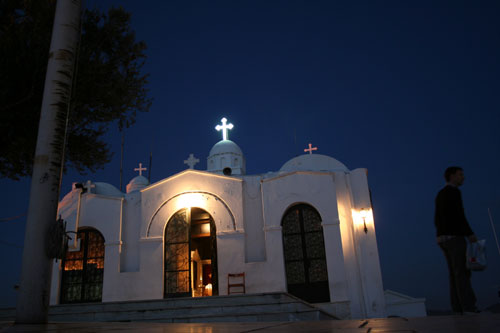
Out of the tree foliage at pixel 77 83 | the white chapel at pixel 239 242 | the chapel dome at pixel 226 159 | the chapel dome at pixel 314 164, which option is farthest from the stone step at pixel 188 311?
the chapel dome at pixel 226 159

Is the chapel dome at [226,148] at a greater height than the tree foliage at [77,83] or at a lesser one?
greater

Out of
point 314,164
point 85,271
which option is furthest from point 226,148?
point 85,271

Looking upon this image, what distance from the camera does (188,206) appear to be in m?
14.0

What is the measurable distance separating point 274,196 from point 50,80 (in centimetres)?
887

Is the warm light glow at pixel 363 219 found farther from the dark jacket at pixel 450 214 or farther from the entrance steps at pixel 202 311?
the dark jacket at pixel 450 214

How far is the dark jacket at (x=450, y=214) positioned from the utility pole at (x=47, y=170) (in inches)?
197

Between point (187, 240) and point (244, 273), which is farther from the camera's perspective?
point (187, 240)

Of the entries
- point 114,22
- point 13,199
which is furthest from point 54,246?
point 13,199

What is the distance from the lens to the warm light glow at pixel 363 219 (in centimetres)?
1274

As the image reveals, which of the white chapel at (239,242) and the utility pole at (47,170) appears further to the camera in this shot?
the white chapel at (239,242)

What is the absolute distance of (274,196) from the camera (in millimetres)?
13422

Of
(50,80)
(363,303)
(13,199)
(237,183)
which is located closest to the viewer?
(50,80)

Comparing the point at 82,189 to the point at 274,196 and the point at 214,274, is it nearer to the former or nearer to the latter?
the point at 214,274

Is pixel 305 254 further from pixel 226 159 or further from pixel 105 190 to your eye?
pixel 105 190
